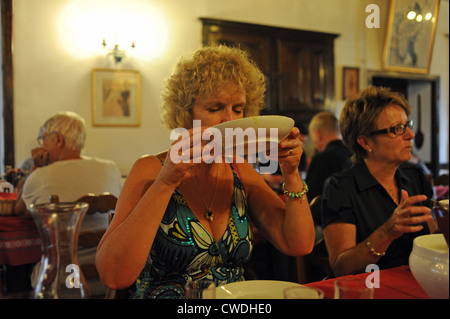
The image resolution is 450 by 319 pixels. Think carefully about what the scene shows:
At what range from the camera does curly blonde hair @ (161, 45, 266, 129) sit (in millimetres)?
1318

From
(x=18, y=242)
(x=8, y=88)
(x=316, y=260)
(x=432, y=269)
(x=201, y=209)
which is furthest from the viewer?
(x=8, y=88)

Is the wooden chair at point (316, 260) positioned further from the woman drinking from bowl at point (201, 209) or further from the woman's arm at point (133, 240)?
the woman's arm at point (133, 240)

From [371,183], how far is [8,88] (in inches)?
143

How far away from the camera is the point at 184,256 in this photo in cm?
124

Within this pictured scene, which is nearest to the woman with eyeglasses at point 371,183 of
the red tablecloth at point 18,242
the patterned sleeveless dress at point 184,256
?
the patterned sleeveless dress at point 184,256

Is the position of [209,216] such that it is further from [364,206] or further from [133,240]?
[364,206]

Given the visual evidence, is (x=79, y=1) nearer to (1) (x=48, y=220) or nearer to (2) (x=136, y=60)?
(2) (x=136, y=60)

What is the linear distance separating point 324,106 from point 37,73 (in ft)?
12.1

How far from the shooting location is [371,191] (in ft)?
5.49

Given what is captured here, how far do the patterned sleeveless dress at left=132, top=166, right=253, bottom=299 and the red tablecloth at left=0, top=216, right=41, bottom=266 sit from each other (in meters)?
1.18

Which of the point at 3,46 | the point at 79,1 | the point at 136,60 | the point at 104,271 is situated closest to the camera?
the point at 104,271

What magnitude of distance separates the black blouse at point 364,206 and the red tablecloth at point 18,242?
61.8 inches

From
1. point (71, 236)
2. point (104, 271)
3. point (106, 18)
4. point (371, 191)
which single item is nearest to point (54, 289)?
point (71, 236)

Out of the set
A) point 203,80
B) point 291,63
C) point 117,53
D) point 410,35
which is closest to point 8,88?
point 117,53
